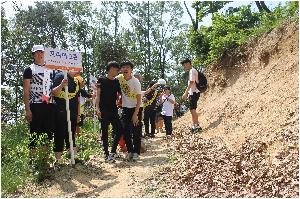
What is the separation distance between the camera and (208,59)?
14.3 m

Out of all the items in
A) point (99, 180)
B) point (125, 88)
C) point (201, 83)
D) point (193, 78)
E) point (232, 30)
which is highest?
point (232, 30)

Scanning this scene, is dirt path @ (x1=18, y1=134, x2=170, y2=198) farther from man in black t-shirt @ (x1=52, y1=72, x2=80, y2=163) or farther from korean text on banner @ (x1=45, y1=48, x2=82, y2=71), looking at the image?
korean text on banner @ (x1=45, y1=48, x2=82, y2=71)

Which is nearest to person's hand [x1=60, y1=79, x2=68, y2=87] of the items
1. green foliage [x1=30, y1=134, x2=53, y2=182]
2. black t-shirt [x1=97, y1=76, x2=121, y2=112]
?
black t-shirt [x1=97, y1=76, x2=121, y2=112]

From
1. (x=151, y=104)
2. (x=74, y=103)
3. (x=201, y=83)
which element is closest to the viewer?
(x=74, y=103)

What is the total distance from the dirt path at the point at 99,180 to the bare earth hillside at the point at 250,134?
46 centimetres

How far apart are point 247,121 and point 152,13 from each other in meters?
34.5

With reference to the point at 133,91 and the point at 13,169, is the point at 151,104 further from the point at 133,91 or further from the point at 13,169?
the point at 13,169

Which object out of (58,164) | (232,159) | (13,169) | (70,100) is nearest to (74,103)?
(70,100)

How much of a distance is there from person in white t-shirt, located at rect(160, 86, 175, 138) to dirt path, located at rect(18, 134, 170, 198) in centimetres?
330

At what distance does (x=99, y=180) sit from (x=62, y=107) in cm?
165

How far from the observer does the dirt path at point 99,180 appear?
18.6ft

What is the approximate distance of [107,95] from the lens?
7406 millimetres

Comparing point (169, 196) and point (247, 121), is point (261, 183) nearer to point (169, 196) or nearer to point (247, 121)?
point (169, 196)

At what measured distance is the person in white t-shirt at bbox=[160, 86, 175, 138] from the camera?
1111cm
